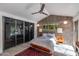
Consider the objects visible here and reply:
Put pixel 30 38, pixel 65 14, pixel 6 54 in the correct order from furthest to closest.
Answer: pixel 30 38 → pixel 65 14 → pixel 6 54

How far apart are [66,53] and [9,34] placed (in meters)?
0.90

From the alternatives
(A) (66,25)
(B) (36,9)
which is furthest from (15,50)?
(A) (66,25)

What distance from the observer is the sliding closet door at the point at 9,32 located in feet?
4.92

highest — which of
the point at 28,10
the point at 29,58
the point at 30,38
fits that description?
the point at 28,10

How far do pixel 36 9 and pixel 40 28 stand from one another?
1.02 feet

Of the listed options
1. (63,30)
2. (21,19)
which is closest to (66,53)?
(63,30)

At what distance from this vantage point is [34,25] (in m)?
1.67

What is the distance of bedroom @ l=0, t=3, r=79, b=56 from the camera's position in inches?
58.4

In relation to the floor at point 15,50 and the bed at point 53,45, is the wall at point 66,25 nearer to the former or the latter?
the bed at point 53,45

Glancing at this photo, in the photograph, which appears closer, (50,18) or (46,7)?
(46,7)

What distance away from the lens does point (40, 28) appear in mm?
1642

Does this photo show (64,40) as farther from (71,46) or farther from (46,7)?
(46,7)

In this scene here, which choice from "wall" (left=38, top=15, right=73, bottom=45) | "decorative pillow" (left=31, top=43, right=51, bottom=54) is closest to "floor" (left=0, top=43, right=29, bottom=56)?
"decorative pillow" (left=31, top=43, right=51, bottom=54)

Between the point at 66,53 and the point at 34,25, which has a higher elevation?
the point at 34,25
